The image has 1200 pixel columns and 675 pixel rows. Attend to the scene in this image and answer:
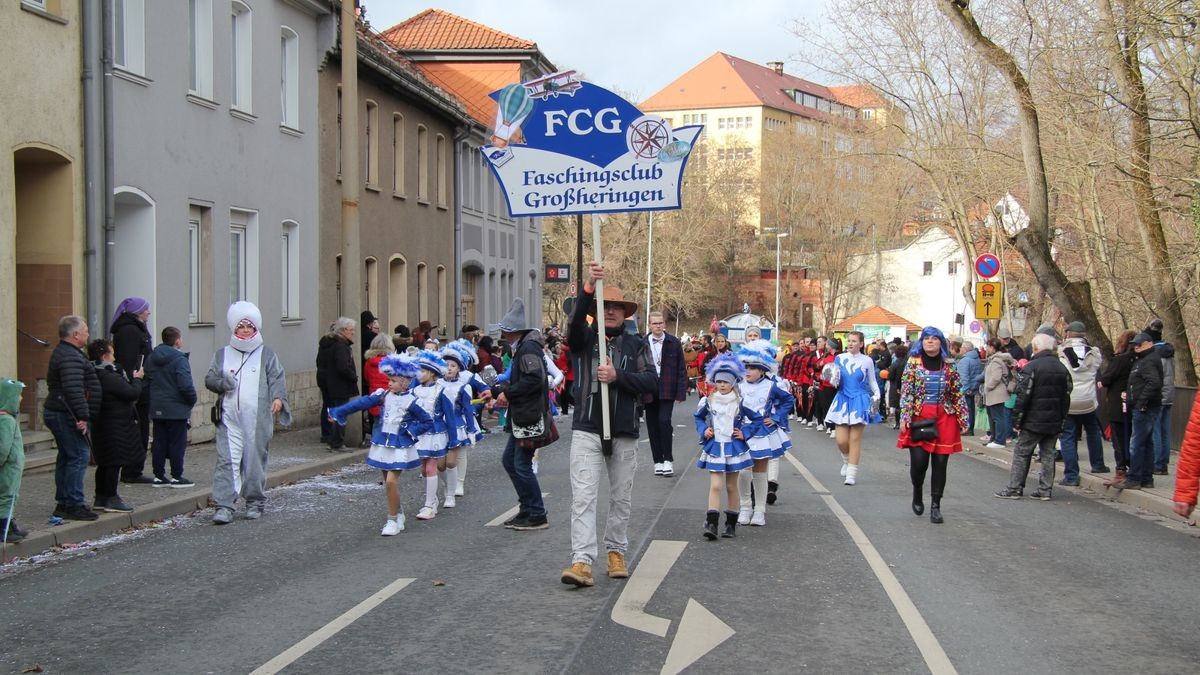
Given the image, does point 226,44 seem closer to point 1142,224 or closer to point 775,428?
point 775,428

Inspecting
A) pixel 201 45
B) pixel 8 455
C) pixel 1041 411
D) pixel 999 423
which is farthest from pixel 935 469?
pixel 201 45

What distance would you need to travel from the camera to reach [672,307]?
262ft

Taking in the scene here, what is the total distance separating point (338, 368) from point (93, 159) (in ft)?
13.7

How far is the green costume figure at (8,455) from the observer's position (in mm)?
9195

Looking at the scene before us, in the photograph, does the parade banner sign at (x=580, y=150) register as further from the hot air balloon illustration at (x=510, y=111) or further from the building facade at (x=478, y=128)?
the building facade at (x=478, y=128)

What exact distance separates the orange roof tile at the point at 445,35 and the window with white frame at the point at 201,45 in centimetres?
2237

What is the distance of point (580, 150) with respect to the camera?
339 inches

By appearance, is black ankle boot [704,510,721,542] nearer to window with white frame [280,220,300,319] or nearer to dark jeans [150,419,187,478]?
dark jeans [150,419,187,478]

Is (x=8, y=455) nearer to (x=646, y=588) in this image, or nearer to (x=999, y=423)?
(x=646, y=588)

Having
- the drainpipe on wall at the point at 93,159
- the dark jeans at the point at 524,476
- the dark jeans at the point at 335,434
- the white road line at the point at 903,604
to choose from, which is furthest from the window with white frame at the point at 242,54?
the white road line at the point at 903,604

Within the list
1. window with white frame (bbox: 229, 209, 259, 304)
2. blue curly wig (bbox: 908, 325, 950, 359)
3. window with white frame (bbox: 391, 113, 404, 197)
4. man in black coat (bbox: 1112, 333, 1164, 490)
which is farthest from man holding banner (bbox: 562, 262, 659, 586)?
window with white frame (bbox: 391, 113, 404, 197)

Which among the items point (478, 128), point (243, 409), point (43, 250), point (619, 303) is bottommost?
point (243, 409)

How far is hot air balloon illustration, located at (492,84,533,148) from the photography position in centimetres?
848

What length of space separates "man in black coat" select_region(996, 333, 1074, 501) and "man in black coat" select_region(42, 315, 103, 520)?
9.43 m
